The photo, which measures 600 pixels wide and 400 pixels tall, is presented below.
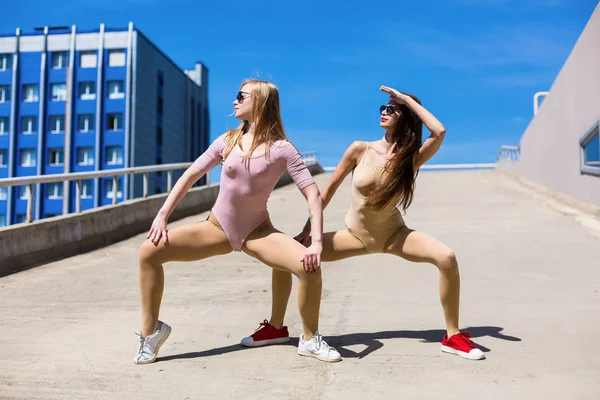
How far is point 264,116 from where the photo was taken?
15.6 ft

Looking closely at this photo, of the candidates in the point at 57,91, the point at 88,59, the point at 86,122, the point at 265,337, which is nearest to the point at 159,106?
the point at 86,122

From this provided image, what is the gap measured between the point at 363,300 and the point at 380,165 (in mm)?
2372

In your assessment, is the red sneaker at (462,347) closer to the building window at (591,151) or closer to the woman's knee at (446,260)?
the woman's knee at (446,260)

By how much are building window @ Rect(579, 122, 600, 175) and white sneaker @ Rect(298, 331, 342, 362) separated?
10.3 meters

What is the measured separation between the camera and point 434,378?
4145mm

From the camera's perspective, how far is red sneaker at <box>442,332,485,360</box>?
457cm

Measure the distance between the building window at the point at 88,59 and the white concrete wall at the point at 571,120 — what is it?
156 feet

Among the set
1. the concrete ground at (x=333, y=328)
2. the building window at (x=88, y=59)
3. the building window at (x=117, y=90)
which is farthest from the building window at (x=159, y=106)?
the concrete ground at (x=333, y=328)

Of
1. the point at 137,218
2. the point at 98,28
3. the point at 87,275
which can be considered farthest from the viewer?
the point at 98,28

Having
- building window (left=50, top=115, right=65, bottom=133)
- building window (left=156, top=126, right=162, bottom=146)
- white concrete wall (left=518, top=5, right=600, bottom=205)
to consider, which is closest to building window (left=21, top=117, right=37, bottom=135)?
building window (left=50, top=115, right=65, bottom=133)

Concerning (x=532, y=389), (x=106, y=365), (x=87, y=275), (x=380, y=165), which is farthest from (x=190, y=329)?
(x=87, y=275)

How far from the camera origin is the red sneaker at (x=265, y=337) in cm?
504

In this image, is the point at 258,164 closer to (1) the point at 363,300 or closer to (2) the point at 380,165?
(2) the point at 380,165

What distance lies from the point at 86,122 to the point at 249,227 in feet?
193
